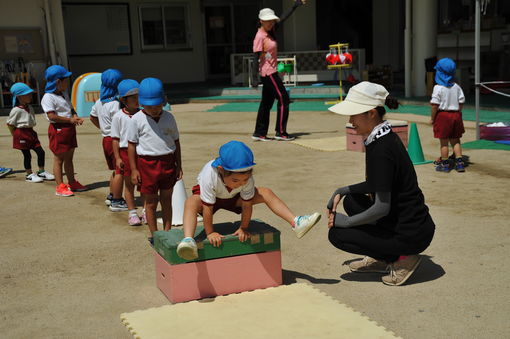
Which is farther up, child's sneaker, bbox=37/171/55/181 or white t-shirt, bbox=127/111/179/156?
white t-shirt, bbox=127/111/179/156

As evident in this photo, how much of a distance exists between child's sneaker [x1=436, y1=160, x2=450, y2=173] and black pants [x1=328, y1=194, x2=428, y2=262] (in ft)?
12.6

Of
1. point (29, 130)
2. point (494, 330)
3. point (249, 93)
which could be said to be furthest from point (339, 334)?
point (249, 93)

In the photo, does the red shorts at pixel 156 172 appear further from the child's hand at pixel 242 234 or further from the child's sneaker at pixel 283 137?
the child's sneaker at pixel 283 137

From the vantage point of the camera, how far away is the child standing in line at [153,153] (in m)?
5.39

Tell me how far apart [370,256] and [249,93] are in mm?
14771

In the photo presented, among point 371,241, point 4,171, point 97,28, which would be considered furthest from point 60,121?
point 97,28

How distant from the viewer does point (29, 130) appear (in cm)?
870

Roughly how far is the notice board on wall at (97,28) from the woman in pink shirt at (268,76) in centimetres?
1248

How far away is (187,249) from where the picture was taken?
13.5 feet

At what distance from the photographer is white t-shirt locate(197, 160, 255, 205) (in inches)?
172

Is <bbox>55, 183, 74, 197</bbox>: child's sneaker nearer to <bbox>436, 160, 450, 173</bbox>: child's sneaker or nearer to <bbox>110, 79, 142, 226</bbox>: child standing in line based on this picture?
<bbox>110, 79, 142, 226</bbox>: child standing in line

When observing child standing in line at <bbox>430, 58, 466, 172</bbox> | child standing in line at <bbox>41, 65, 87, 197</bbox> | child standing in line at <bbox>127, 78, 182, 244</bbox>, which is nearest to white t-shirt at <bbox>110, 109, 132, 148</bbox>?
child standing in line at <bbox>127, 78, 182, 244</bbox>

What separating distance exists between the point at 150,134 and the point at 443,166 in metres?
4.26

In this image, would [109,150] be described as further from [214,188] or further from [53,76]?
[214,188]
